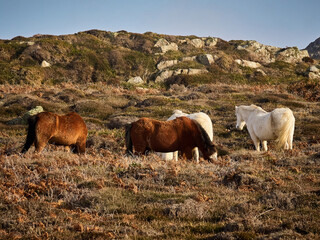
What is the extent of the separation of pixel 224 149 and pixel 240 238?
34.1ft

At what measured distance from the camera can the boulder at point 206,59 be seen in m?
54.1

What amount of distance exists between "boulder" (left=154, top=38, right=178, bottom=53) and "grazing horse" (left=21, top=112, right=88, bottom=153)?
171 feet

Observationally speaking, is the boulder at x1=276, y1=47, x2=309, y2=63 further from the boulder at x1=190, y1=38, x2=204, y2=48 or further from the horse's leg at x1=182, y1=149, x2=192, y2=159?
the horse's leg at x1=182, y1=149, x2=192, y2=159

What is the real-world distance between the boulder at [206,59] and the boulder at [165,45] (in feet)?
26.7

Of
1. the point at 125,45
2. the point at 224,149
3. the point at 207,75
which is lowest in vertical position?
the point at 224,149

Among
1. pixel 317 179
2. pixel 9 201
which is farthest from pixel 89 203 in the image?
pixel 317 179

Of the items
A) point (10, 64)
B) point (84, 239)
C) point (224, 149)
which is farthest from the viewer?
point (10, 64)

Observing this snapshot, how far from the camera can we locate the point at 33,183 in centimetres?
608

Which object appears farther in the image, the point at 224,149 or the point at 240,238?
the point at 224,149

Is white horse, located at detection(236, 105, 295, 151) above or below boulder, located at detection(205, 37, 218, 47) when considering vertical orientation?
below

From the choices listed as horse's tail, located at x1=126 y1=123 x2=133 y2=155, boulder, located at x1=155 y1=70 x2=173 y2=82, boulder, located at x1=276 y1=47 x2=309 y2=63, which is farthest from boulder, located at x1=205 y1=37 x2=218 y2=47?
horse's tail, located at x1=126 y1=123 x2=133 y2=155

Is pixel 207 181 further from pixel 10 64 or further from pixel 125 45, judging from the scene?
pixel 125 45

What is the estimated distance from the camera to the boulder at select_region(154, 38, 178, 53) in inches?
2387

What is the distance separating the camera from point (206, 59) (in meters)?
54.5
